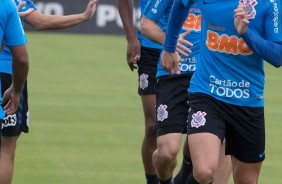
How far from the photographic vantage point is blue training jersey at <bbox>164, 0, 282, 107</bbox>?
900 centimetres

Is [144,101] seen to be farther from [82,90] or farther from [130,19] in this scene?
[82,90]

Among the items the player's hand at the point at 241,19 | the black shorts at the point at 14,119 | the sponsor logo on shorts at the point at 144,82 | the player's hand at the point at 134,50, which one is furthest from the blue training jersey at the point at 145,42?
the player's hand at the point at 241,19

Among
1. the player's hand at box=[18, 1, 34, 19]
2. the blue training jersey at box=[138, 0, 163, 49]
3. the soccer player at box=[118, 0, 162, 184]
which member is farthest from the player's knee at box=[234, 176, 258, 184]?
the blue training jersey at box=[138, 0, 163, 49]

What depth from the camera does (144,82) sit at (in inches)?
454

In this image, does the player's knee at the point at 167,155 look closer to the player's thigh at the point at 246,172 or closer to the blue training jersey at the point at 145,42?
the player's thigh at the point at 246,172

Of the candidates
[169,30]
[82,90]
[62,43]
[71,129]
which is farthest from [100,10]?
[169,30]

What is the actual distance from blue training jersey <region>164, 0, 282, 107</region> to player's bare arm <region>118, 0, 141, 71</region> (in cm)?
231

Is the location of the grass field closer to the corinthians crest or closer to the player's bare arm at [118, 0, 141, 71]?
the player's bare arm at [118, 0, 141, 71]

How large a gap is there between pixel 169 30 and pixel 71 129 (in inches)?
251

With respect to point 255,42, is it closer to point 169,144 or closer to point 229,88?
point 229,88

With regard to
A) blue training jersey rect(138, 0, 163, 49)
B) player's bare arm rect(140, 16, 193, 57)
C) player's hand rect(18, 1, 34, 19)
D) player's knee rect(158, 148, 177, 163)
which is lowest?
player's knee rect(158, 148, 177, 163)

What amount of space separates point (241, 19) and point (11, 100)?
2.06m

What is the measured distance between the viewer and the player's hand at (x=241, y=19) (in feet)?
28.3

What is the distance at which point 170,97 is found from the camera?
10562mm
